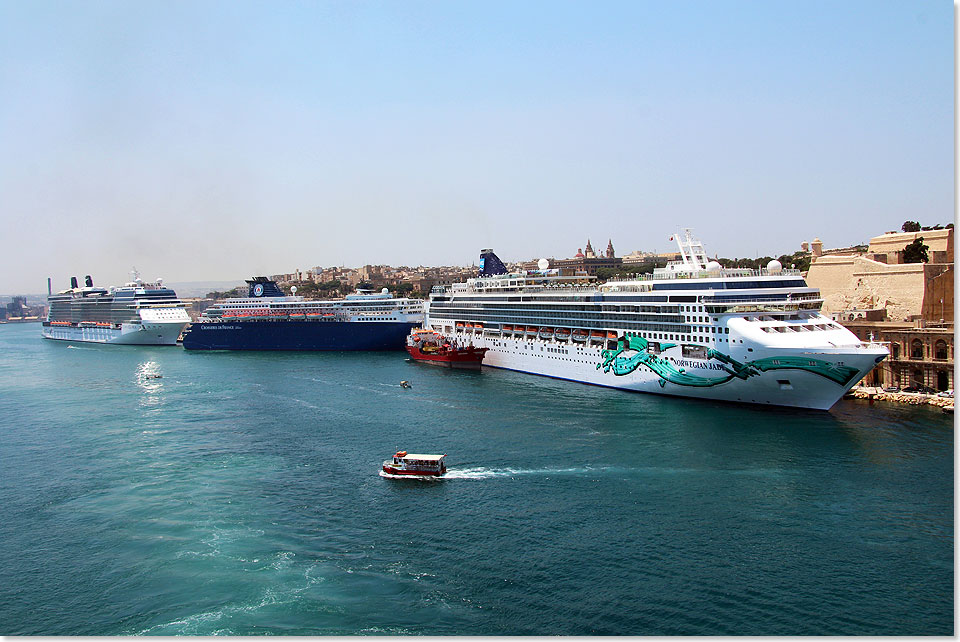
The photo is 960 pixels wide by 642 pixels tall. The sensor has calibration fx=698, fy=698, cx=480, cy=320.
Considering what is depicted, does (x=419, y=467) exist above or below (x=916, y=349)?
below

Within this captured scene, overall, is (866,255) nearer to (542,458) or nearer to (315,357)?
(542,458)

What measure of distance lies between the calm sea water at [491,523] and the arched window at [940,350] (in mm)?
4798

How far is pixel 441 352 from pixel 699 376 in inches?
902

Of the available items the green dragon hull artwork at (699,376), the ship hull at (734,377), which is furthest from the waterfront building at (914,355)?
the green dragon hull artwork at (699,376)

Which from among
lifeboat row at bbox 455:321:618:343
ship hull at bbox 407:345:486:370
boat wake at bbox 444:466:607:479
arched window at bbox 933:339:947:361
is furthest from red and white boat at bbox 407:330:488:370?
arched window at bbox 933:339:947:361

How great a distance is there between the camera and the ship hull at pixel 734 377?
28050mm

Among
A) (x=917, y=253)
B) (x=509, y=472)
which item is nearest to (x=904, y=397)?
(x=917, y=253)

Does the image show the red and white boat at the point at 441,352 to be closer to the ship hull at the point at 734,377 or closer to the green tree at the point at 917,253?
the ship hull at the point at 734,377

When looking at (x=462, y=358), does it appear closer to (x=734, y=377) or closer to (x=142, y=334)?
(x=734, y=377)

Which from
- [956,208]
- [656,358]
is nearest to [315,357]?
[656,358]

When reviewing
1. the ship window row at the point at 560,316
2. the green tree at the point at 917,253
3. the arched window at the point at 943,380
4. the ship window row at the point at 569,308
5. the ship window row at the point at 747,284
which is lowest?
the arched window at the point at 943,380

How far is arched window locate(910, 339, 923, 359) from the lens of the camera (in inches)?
1323

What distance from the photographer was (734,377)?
30.6 m

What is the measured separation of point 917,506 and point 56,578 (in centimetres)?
2163
